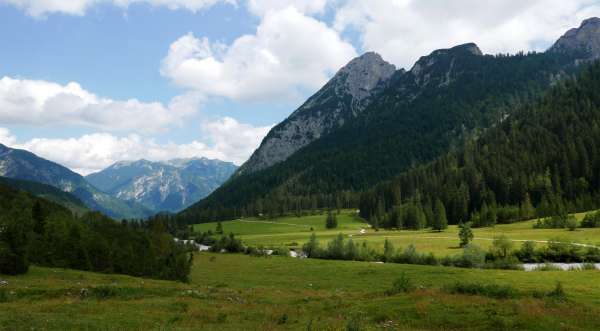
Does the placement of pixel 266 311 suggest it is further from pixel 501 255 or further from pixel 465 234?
pixel 465 234

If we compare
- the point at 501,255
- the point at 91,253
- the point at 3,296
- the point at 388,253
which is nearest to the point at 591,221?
the point at 501,255

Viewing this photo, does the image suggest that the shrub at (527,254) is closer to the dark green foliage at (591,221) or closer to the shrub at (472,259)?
the shrub at (472,259)

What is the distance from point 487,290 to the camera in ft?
108

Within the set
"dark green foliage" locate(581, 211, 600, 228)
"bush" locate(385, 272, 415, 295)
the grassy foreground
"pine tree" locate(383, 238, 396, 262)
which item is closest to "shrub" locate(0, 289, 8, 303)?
the grassy foreground

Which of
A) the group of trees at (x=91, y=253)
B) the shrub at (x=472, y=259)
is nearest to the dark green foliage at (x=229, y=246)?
the group of trees at (x=91, y=253)

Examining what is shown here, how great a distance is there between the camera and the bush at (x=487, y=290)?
105 feet

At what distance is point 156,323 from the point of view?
24.8 metres

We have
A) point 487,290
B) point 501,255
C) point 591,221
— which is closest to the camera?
point 487,290

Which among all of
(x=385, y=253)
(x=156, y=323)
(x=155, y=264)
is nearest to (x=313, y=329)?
(x=156, y=323)

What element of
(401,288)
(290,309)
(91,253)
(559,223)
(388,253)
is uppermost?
(559,223)

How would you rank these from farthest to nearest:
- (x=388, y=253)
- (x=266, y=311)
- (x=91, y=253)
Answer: (x=388, y=253) → (x=91, y=253) → (x=266, y=311)

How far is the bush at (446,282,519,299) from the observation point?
31.9m

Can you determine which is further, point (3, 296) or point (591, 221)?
point (591, 221)

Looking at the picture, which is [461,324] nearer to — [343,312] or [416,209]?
[343,312]
